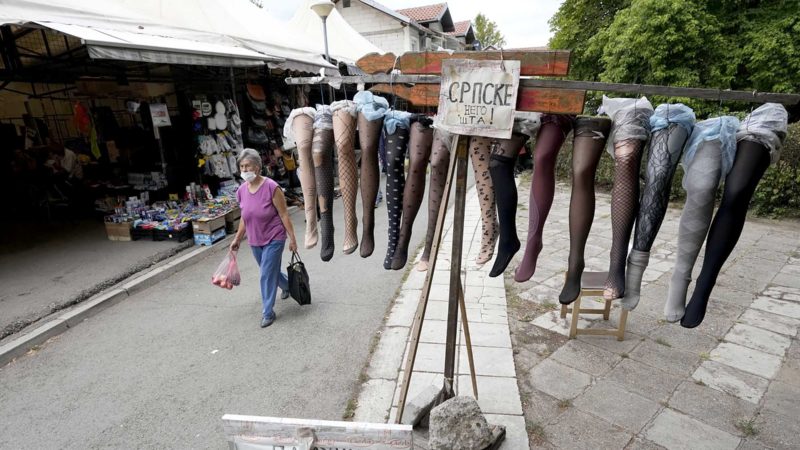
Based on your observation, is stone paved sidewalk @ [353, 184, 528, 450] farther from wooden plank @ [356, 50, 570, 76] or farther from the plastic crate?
the plastic crate

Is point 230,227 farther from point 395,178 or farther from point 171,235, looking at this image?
point 395,178

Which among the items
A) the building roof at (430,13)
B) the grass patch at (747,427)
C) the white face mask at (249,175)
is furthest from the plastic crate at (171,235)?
the building roof at (430,13)

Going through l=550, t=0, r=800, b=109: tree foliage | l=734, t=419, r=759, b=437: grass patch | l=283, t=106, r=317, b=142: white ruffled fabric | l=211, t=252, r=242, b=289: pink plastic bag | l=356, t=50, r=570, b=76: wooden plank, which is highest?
l=550, t=0, r=800, b=109: tree foliage

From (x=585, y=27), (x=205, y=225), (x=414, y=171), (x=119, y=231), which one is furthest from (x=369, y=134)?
(x=585, y=27)

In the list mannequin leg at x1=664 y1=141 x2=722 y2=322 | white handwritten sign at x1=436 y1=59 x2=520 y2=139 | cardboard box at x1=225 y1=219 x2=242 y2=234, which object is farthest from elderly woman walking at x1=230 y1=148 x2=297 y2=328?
cardboard box at x1=225 y1=219 x2=242 y2=234

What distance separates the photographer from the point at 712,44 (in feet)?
32.7

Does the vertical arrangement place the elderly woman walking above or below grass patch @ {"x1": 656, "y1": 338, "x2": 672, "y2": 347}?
above

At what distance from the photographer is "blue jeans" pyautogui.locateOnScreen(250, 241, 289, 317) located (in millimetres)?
3912

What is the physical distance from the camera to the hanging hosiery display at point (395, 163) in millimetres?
1939

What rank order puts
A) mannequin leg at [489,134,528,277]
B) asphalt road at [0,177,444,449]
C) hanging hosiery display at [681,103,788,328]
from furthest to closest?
asphalt road at [0,177,444,449], mannequin leg at [489,134,528,277], hanging hosiery display at [681,103,788,328]

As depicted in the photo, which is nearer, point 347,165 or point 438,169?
point 438,169

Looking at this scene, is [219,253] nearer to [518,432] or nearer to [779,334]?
[518,432]

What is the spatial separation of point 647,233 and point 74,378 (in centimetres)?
426

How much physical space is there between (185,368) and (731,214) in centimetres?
384
